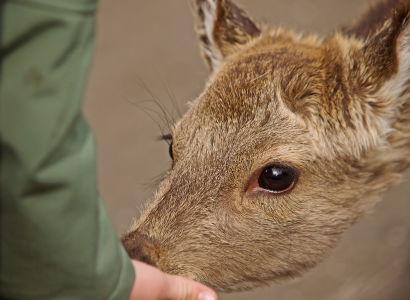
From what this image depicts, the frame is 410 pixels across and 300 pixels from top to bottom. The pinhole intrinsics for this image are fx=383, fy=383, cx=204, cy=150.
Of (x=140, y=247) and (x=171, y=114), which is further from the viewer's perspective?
(x=171, y=114)

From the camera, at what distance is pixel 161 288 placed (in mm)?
1483

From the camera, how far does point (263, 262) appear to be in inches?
90.5

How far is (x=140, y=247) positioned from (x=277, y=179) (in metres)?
0.85

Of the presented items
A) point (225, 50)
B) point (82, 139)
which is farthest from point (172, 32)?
point (82, 139)

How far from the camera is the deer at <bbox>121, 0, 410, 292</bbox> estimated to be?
216 cm

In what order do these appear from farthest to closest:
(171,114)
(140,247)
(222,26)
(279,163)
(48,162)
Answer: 1. (171,114)
2. (222,26)
3. (279,163)
4. (140,247)
5. (48,162)

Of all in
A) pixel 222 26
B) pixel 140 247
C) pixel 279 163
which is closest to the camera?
pixel 140 247

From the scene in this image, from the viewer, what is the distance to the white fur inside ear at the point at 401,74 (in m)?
1.99

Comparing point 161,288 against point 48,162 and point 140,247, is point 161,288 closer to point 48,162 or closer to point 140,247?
point 140,247

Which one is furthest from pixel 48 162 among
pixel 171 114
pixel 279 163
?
pixel 171 114

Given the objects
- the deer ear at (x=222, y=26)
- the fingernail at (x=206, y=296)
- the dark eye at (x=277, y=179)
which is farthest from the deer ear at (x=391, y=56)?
the fingernail at (x=206, y=296)

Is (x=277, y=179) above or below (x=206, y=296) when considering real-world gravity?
above

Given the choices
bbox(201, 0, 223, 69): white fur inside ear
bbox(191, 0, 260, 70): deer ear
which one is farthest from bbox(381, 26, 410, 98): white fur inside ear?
bbox(201, 0, 223, 69): white fur inside ear

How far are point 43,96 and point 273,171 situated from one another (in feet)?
4.57
